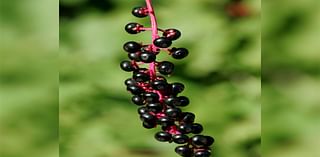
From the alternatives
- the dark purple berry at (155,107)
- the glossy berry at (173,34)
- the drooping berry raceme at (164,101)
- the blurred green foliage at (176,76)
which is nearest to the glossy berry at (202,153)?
the drooping berry raceme at (164,101)

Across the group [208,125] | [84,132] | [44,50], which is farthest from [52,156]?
[208,125]

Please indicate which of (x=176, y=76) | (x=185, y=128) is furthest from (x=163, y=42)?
(x=176, y=76)

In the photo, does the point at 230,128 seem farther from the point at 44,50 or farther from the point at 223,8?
the point at 44,50

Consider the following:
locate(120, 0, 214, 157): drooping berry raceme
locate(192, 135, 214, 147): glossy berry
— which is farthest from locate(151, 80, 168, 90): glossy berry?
locate(192, 135, 214, 147): glossy berry

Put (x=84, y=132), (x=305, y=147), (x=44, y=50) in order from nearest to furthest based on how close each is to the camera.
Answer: (x=44, y=50) → (x=305, y=147) → (x=84, y=132)

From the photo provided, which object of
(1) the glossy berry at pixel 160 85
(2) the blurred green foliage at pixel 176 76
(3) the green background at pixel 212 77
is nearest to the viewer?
(1) the glossy berry at pixel 160 85

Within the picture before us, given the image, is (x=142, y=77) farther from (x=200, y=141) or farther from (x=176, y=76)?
(x=176, y=76)

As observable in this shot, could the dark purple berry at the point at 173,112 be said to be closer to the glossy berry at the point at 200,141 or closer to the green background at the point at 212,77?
the glossy berry at the point at 200,141
